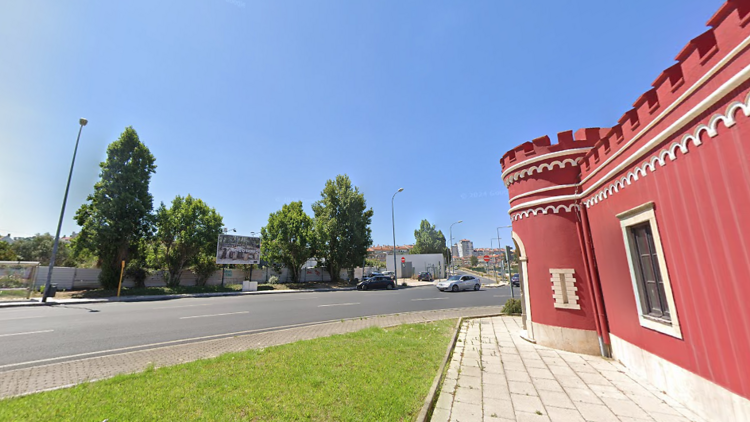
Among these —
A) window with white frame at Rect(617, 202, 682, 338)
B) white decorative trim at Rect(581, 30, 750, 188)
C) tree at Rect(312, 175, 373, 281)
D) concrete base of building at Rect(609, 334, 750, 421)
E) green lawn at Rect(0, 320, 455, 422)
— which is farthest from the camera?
tree at Rect(312, 175, 373, 281)

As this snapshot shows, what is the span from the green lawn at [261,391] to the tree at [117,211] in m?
24.3

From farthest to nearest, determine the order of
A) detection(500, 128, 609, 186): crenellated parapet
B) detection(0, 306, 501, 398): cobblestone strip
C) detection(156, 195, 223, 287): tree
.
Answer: detection(156, 195, 223, 287): tree
detection(500, 128, 609, 186): crenellated parapet
detection(0, 306, 501, 398): cobblestone strip

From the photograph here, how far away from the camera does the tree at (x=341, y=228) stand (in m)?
32.6

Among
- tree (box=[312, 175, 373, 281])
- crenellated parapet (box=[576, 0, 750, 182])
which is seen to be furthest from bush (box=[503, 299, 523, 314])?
tree (box=[312, 175, 373, 281])

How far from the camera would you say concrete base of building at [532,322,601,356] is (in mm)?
6207

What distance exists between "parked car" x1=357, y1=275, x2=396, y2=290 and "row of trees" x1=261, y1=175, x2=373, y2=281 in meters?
6.46

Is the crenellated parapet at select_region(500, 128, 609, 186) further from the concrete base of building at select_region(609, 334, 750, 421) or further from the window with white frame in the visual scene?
the concrete base of building at select_region(609, 334, 750, 421)

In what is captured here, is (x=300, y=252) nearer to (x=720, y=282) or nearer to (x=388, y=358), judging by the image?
(x=388, y=358)

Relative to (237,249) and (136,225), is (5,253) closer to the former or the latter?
(136,225)

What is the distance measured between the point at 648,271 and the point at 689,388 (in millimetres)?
1735

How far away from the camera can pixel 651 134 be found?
4098mm

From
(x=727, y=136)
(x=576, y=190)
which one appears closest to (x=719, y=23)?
(x=727, y=136)

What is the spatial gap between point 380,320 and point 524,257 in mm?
6080

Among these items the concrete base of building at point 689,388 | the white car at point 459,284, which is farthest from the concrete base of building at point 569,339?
the white car at point 459,284
